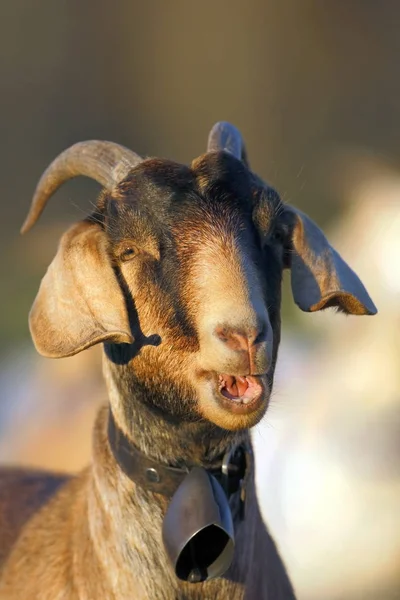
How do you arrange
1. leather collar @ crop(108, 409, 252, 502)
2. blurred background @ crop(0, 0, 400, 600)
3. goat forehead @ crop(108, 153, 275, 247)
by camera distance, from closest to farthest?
1. goat forehead @ crop(108, 153, 275, 247)
2. leather collar @ crop(108, 409, 252, 502)
3. blurred background @ crop(0, 0, 400, 600)

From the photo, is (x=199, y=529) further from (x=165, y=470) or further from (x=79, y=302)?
(x=79, y=302)

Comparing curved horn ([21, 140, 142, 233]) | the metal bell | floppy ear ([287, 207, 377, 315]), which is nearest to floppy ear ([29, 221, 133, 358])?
curved horn ([21, 140, 142, 233])

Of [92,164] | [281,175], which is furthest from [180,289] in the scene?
[281,175]

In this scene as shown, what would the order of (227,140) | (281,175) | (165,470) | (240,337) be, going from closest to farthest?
(240,337)
(165,470)
(227,140)
(281,175)

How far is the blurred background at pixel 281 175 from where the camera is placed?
6.81 m

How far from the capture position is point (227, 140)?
3070mm

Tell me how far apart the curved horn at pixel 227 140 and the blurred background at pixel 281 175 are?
2885 millimetres

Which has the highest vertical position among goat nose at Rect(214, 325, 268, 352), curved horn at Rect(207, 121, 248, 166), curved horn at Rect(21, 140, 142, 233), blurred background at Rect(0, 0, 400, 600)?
curved horn at Rect(207, 121, 248, 166)

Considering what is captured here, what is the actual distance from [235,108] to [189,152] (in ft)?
5.70

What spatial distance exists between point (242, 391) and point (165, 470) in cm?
42

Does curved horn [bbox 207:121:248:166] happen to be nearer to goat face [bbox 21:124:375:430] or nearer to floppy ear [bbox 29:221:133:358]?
goat face [bbox 21:124:375:430]

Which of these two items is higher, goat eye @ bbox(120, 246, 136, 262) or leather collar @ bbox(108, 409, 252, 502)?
goat eye @ bbox(120, 246, 136, 262)

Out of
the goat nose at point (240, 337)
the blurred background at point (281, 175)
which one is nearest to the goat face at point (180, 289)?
the goat nose at point (240, 337)

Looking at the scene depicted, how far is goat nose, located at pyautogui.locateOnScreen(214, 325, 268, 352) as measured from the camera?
223 cm
